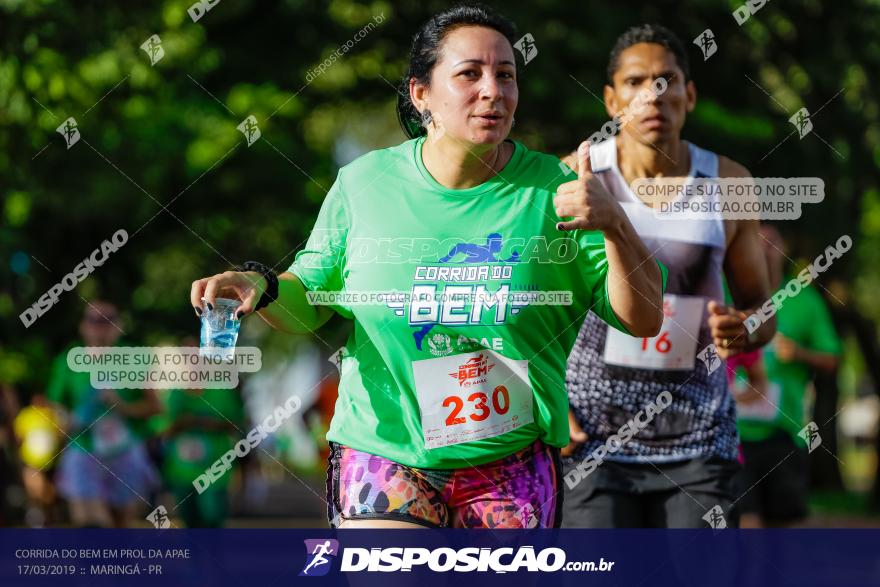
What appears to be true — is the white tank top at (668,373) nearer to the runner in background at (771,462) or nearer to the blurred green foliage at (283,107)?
the runner in background at (771,462)

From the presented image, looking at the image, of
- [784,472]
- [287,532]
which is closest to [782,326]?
[784,472]

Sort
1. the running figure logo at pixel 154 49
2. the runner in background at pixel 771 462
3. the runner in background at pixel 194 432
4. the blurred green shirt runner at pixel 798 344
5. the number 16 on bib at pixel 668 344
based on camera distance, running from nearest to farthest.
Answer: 1. the number 16 on bib at pixel 668 344
2. the runner in background at pixel 771 462
3. the blurred green shirt runner at pixel 798 344
4. the runner in background at pixel 194 432
5. the running figure logo at pixel 154 49

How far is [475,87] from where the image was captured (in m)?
3.83

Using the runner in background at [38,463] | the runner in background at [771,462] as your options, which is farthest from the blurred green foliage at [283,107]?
the runner in background at [771,462]

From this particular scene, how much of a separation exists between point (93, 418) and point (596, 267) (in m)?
5.92

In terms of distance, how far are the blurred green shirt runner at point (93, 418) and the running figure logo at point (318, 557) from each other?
4.89 meters

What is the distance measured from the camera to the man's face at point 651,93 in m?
4.81

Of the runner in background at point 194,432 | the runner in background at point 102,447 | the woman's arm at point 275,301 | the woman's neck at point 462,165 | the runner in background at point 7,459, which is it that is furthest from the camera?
the runner in background at point 7,459

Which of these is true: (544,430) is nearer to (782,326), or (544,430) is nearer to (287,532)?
(287,532)

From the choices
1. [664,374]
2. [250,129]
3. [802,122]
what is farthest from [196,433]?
[664,374]

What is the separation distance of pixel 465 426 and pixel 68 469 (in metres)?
6.15

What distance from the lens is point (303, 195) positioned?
44.0 ft

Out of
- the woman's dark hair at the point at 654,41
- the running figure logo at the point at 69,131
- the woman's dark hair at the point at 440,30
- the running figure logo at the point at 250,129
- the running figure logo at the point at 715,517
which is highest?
the running figure logo at the point at 250,129

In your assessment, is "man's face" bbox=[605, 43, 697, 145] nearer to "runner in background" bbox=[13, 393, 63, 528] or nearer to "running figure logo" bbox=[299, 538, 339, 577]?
"running figure logo" bbox=[299, 538, 339, 577]
